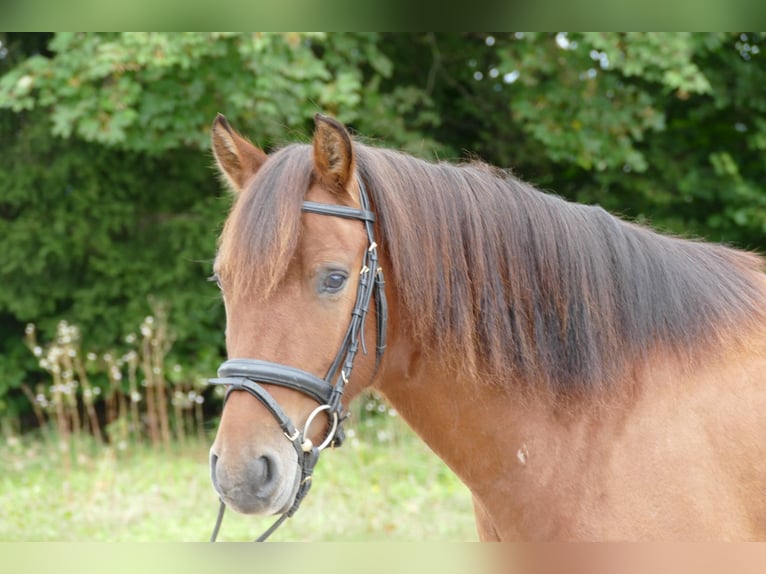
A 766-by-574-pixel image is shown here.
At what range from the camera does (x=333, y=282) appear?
6.08ft

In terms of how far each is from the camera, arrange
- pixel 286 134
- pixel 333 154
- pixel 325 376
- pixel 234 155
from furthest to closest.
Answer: pixel 286 134 → pixel 234 155 → pixel 333 154 → pixel 325 376

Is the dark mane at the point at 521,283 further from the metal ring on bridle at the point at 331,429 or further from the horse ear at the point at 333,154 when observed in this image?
the metal ring on bridle at the point at 331,429

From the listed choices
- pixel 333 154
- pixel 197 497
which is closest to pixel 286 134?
pixel 197 497

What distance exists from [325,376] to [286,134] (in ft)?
16.4

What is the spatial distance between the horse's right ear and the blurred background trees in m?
3.38

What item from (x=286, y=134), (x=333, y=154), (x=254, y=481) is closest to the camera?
(x=254, y=481)

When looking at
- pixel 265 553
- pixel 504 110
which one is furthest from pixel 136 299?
pixel 265 553

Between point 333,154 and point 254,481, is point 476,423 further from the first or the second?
point 333,154

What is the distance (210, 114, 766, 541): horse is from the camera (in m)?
1.81

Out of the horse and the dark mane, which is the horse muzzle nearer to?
the horse
